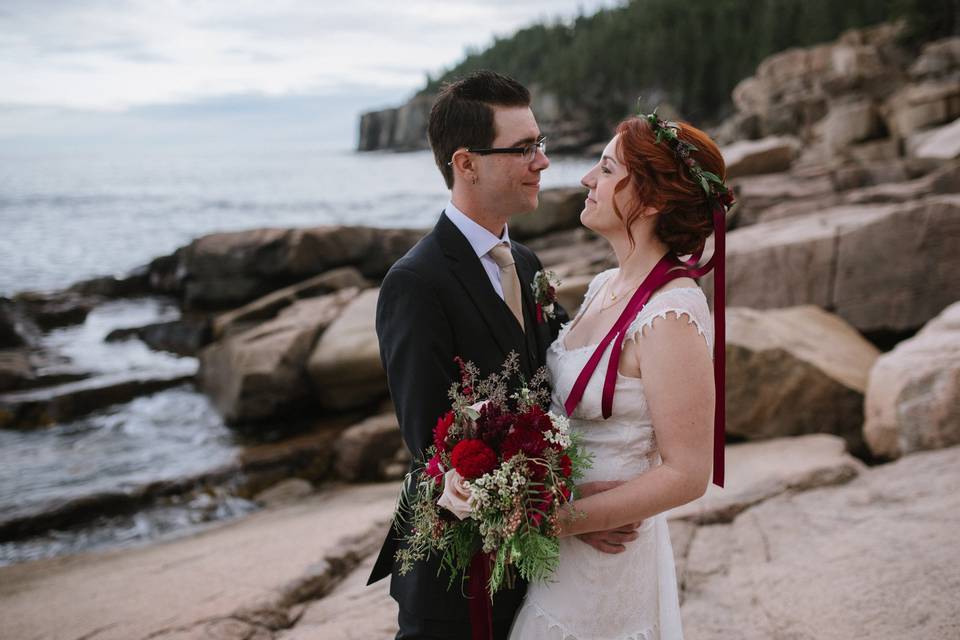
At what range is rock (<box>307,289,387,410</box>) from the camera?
33.3 ft

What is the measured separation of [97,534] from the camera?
25.5ft

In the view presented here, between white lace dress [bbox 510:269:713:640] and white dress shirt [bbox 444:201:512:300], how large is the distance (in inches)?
18.2

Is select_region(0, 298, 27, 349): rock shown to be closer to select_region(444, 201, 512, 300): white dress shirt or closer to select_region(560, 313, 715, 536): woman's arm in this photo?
select_region(444, 201, 512, 300): white dress shirt

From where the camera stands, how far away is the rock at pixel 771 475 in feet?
16.6

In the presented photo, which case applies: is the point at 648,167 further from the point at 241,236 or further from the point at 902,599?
the point at 241,236

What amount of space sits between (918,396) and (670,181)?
399 centimetres

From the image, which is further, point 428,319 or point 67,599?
point 67,599

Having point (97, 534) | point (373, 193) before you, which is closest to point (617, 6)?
point (373, 193)

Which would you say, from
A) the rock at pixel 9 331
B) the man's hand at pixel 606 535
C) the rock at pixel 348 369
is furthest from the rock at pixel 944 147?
the rock at pixel 9 331

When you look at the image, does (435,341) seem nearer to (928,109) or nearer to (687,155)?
(687,155)

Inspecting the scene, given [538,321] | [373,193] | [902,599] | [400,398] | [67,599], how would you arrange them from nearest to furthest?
[400,398], [538,321], [902,599], [67,599], [373,193]

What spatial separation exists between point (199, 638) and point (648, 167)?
3.52 meters

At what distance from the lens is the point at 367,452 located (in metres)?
8.80

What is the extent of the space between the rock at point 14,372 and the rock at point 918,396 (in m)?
12.1
